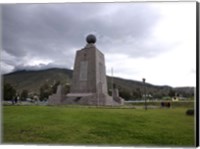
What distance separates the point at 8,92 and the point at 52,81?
3.15 feet

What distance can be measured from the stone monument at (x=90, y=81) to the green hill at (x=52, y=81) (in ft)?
0.91

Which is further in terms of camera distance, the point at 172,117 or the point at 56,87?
the point at 56,87

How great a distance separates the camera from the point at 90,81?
30.2ft

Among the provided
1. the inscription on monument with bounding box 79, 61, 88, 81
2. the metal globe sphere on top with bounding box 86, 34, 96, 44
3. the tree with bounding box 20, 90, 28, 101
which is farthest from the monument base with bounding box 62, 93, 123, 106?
the metal globe sphere on top with bounding box 86, 34, 96, 44

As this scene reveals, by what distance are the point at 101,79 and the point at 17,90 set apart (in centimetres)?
183

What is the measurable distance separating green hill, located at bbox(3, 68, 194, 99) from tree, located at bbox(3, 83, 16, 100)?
0.08 metres

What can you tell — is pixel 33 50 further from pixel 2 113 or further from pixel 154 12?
pixel 154 12

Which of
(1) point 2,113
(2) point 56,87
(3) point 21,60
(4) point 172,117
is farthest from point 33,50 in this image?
(4) point 172,117

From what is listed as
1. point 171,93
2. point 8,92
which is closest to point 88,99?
point 8,92

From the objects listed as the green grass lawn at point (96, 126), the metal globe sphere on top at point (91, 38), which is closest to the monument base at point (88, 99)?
the green grass lawn at point (96, 126)

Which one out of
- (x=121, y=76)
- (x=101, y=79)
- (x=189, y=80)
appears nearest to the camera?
(x=189, y=80)

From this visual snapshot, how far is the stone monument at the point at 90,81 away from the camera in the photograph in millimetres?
8312

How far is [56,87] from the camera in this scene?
8281mm

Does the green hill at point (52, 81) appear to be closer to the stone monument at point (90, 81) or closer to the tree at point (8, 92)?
the tree at point (8, 92)
